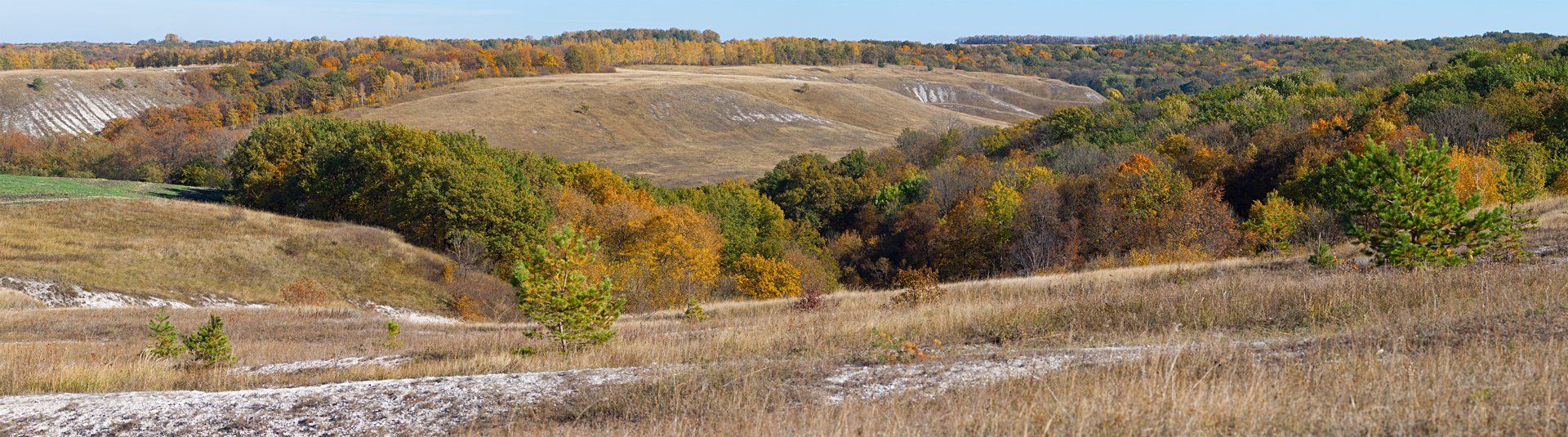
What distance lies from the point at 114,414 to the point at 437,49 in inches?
7569

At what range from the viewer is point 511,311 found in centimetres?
4116

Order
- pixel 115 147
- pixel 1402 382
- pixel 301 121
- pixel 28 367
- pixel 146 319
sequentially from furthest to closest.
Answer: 1. pixel 115 147
2. pixel 301 121
3. pixel 146 319
4. pixel 28 367
5. pixel 1402 382

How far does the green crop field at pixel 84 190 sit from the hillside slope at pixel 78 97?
7885cm

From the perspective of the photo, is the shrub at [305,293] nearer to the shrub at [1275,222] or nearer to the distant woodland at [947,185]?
the distant woodland at [947,185]

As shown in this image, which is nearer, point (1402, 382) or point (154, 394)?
point (1402, 382)

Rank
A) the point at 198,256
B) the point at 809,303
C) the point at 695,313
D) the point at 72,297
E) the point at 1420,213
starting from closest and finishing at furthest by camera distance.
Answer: the point at 1420,213
the point at 695,313
the point at 809,303
the point at 72,297
the point at 198,256

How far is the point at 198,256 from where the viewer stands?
127ft

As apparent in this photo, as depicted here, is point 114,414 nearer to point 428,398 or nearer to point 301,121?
point 428,398

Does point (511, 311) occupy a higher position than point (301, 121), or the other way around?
point (301, 121)

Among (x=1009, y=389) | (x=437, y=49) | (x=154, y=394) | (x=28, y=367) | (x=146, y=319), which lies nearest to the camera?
(x=1009, y=389)

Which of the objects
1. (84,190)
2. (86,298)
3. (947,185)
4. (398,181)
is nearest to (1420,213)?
(86,298)

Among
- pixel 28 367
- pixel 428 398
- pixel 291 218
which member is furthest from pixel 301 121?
pixel 428 398

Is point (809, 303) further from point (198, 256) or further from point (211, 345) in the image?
point (198, 256)

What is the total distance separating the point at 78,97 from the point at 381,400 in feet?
527
